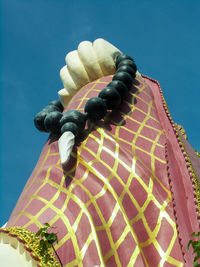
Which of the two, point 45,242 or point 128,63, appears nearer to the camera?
point 45,242

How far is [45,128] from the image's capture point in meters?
3.97

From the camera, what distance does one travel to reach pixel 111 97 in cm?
391

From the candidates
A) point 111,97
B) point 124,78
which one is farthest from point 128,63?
point 111,97

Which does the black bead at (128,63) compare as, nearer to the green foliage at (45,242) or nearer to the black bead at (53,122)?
the black bead at (53,122)

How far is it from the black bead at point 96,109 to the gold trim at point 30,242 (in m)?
1.41

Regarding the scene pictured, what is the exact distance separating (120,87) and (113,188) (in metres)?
1.27

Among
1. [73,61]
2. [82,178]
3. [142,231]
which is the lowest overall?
[142,231]

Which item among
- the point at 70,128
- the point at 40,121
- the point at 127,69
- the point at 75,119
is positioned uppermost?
the point at 127,69

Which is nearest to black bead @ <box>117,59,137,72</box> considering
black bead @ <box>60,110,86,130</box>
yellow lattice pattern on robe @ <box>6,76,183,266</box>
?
yellow lattice pattern on robe @ <box>6,76,183,266</box>

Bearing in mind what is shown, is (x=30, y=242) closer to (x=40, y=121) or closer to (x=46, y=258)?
(x=46, y=258)

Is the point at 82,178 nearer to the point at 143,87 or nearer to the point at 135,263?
the point at 135,263

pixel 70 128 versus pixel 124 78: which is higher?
pixel 124 78

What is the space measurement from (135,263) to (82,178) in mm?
826

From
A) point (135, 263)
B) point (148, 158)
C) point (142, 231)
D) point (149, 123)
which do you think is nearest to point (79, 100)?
point (149, 123)
